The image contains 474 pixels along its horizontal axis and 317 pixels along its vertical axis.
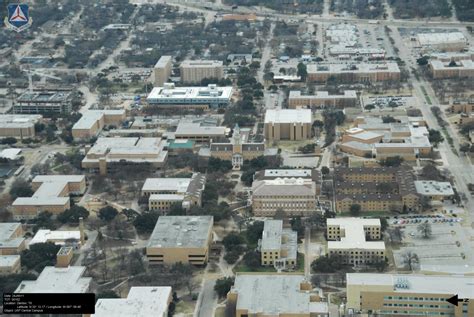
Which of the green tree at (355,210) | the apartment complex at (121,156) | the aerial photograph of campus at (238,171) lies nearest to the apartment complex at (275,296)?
the aerial photograph of campus at (238,171)

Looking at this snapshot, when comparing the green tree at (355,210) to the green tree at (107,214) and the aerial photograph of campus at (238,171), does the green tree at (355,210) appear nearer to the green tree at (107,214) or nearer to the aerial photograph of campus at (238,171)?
the aerial photograph of campus at (238,171)

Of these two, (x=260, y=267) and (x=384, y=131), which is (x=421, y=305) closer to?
(x=260, y=267)

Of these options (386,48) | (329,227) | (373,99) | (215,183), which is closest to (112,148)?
(215,183)

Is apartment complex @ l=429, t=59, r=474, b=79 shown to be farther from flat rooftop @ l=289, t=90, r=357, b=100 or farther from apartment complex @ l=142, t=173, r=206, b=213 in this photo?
apartment complex @ l=142, t=173, r=206, b=213

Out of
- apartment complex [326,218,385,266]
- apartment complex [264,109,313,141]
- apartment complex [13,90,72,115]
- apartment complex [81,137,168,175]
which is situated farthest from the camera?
apartment complex [13,90,72,115]

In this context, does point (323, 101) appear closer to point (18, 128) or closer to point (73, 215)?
point (18, 128)

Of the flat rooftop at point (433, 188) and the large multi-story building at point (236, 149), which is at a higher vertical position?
the flat rooftop at point (433, 188)

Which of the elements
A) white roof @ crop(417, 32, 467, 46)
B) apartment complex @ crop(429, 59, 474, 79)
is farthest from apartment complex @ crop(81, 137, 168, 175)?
white roof @ crop(417, 32, 467, 46)
